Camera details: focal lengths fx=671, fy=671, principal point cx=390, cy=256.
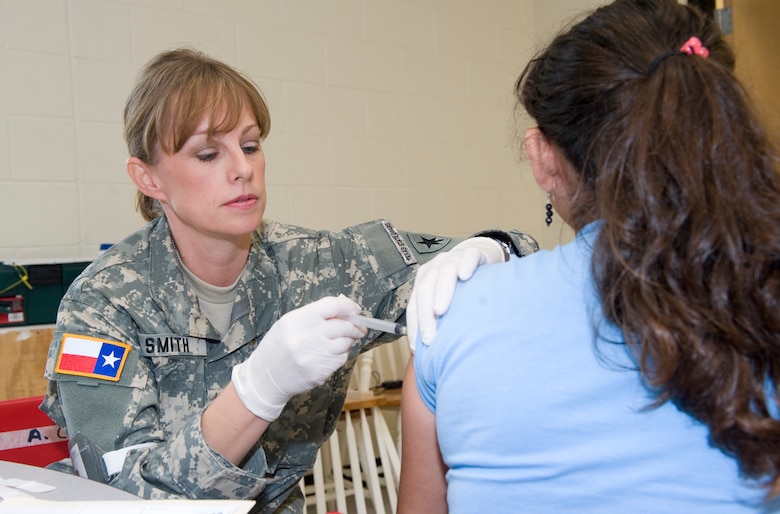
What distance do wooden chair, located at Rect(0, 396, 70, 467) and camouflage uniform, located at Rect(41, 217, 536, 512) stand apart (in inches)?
7.8

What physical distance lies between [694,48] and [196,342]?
112 centimetres

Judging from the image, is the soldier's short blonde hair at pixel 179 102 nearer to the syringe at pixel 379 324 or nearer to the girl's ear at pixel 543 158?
the syringe at pixel 379 324

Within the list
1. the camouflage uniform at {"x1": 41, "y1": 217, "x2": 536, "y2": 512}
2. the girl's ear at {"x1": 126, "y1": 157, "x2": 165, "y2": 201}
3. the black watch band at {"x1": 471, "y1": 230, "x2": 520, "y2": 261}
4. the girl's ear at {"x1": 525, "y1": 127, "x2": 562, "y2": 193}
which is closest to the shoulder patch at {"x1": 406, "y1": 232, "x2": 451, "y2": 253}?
the camouflage uniform at {"x1": 41, "y1": 217, "x2": 536, "y2": 512}

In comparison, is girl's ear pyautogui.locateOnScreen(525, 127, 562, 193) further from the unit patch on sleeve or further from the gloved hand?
the unit patch on sleeve

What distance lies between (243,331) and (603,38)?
1.01 meters

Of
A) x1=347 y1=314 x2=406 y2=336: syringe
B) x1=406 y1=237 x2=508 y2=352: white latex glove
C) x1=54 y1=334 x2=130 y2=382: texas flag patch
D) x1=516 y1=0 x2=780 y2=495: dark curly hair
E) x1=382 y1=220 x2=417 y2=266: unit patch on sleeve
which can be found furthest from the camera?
x1=382 y1=220 x2=417 y2=266: unit patch on sleeve

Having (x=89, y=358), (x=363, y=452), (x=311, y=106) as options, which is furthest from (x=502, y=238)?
(x=311, y=106)

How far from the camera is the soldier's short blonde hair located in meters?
1.42

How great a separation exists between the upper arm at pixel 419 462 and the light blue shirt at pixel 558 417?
5.8 inches

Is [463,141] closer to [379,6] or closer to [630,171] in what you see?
[379,6]

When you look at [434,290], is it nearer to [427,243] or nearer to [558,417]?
[558,417]

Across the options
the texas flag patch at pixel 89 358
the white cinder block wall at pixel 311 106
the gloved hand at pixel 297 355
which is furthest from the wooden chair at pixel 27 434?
the white cinder block wall at pixel 311 106

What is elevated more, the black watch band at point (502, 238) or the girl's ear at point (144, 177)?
the girl's ear at point (144, 177)

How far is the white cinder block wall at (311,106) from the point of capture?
8.09 ft
